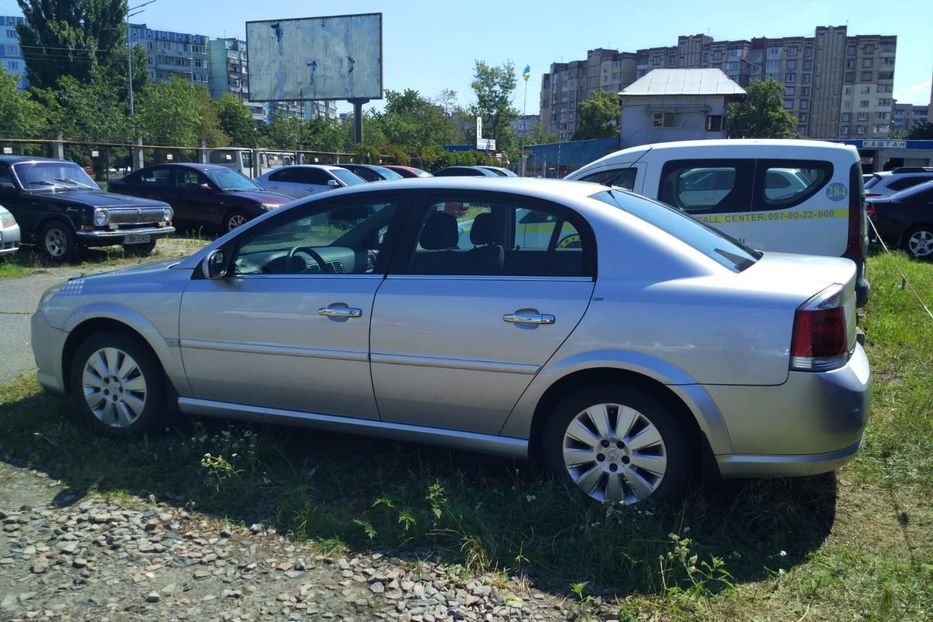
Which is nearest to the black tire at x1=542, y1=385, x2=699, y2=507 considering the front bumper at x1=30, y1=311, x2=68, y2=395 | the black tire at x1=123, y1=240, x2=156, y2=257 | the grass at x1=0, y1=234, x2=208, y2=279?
the front bumper at x1=30, y1=311, x2=68, y2=395

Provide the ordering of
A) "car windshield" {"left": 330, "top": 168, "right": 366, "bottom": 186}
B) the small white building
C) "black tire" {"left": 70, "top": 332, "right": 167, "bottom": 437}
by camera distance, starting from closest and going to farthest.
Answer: "black tire" {"left": 70, "top": 332, "right": 167, "bottom": 437}
"car windshield" {"left": 330, "top": 168, "right": 366, "bottom": 186}
the small white building

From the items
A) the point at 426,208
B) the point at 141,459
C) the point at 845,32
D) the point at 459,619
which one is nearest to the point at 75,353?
the point at 141,459

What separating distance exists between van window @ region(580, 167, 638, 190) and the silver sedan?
868 cm

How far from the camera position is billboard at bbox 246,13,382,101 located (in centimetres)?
4144

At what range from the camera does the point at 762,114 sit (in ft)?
272

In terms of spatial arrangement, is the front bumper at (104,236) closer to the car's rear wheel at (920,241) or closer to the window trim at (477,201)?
the window trim at (477,201)

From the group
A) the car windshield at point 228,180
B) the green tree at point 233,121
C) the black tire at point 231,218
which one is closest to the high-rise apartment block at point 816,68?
the green tree at point 233,121

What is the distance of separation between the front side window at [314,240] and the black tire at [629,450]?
1.48 m

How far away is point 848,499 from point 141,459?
3.84 m

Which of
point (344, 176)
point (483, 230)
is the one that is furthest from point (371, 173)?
point (483, 230)

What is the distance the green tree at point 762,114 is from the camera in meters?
82.6

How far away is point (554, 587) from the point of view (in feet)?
10.9

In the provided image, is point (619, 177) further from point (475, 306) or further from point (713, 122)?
point (713, 122)

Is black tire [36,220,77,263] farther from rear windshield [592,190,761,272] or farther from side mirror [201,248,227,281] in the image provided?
rear windshield [592,190,761,272]
